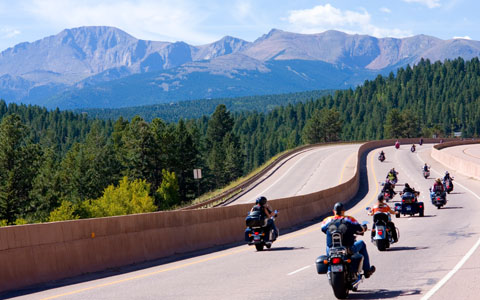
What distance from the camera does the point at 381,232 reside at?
1772 centimetres

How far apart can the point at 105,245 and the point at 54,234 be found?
69.8 inches

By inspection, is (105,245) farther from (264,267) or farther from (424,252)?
(424,252)

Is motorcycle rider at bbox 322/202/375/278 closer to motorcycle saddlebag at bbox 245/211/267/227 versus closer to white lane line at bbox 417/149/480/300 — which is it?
white lane line at bbox 417/149/480/300

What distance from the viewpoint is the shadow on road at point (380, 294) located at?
11020 mm

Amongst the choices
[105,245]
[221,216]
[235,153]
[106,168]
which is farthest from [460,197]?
[235,153]

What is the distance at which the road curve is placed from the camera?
58.8 meters

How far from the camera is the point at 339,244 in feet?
36.3

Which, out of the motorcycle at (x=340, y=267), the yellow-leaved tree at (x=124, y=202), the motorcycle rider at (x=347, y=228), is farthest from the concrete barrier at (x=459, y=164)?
the motorcycle at (x=340, y=267)

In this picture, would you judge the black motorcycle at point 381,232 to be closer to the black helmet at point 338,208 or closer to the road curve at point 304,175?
the black helmet at point 338,208

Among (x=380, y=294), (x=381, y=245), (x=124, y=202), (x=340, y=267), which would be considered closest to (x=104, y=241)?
(x=340, y=267)

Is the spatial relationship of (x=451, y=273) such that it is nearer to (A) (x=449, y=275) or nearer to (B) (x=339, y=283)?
(A) (x=449, y=275)

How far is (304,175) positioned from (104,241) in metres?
56.4

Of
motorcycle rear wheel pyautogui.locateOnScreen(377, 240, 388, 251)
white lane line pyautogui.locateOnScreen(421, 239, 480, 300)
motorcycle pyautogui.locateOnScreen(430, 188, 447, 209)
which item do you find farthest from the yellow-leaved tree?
white lane line pyautogui.locateOnScreen(421, 239, 480, 300)

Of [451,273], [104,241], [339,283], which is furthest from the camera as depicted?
[104,241]
